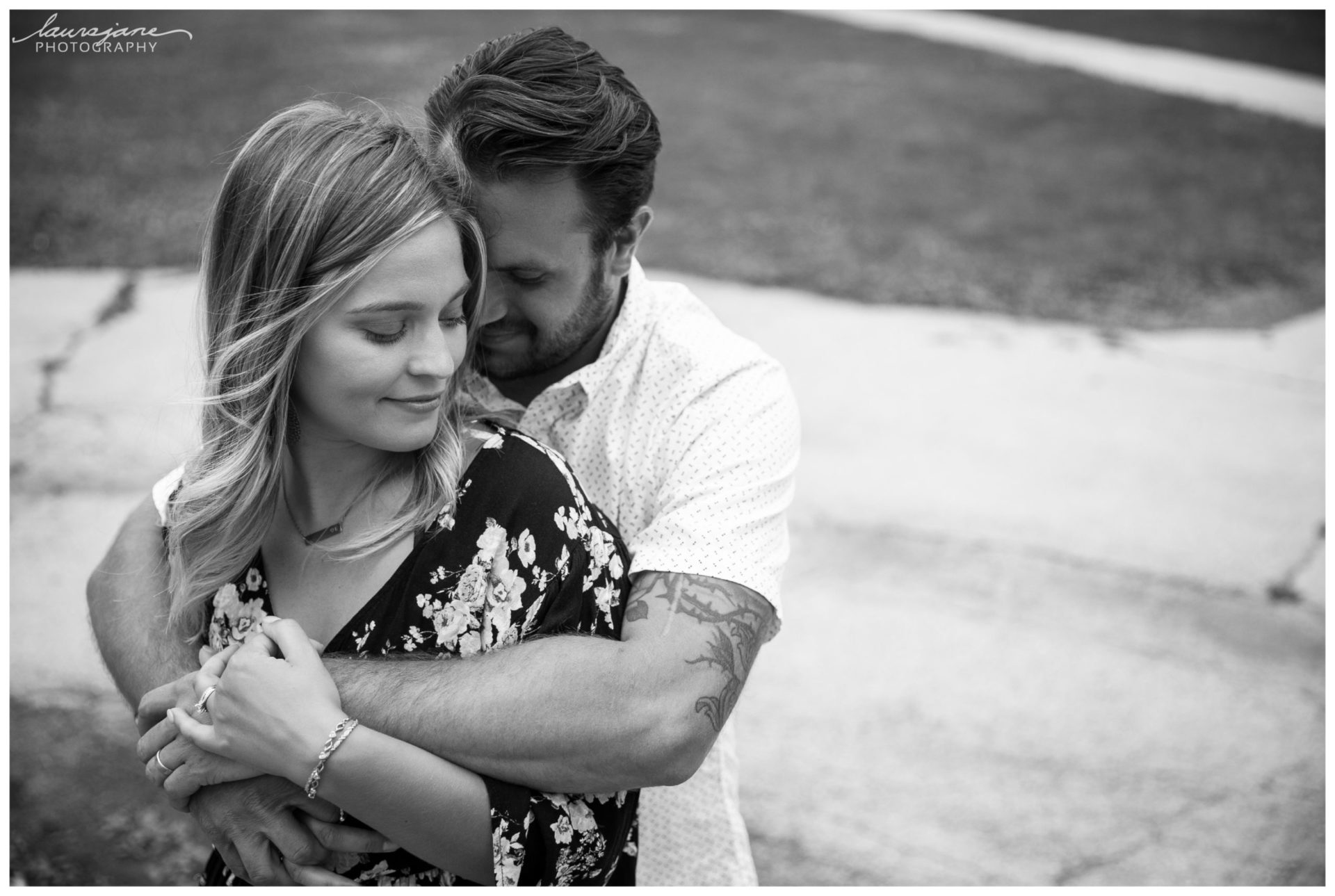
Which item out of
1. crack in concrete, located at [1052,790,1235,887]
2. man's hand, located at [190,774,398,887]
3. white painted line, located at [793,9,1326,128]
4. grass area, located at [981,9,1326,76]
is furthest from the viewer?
grass area, located at [981,9,1326,76]

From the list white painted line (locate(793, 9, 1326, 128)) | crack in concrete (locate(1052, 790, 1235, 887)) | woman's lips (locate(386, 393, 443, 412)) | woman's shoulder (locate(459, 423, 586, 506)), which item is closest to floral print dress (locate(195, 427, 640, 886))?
woman's shoulder (locate(459, 423, 586, 506))

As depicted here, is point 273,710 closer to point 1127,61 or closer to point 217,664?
point 217,664

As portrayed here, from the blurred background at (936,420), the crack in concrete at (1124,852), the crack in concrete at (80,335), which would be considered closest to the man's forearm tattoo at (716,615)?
the blurred background at (936,420)

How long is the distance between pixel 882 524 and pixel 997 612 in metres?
0.70

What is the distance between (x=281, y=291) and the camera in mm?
1662

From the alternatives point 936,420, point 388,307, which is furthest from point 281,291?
point 936,420

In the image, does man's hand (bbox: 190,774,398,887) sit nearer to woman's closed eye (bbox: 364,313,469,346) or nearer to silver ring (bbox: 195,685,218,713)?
silver ring (bbox: 195,685,218,713)

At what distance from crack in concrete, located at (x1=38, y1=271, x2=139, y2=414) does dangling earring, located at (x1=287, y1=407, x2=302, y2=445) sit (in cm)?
413

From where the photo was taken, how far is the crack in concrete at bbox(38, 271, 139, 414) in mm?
5531

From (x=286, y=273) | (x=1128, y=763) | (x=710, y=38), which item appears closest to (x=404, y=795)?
(x=286, y=273)

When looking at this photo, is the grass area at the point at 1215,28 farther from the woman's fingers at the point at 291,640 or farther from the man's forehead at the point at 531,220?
the woman's fingers at the point at 291,640

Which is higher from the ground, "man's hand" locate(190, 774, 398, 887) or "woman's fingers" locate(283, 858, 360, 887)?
"man's hand" locate(190, 774, 398, 887)

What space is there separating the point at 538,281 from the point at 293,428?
505 millimetres

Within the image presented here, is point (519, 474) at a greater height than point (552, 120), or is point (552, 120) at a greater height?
point (552, 120)
